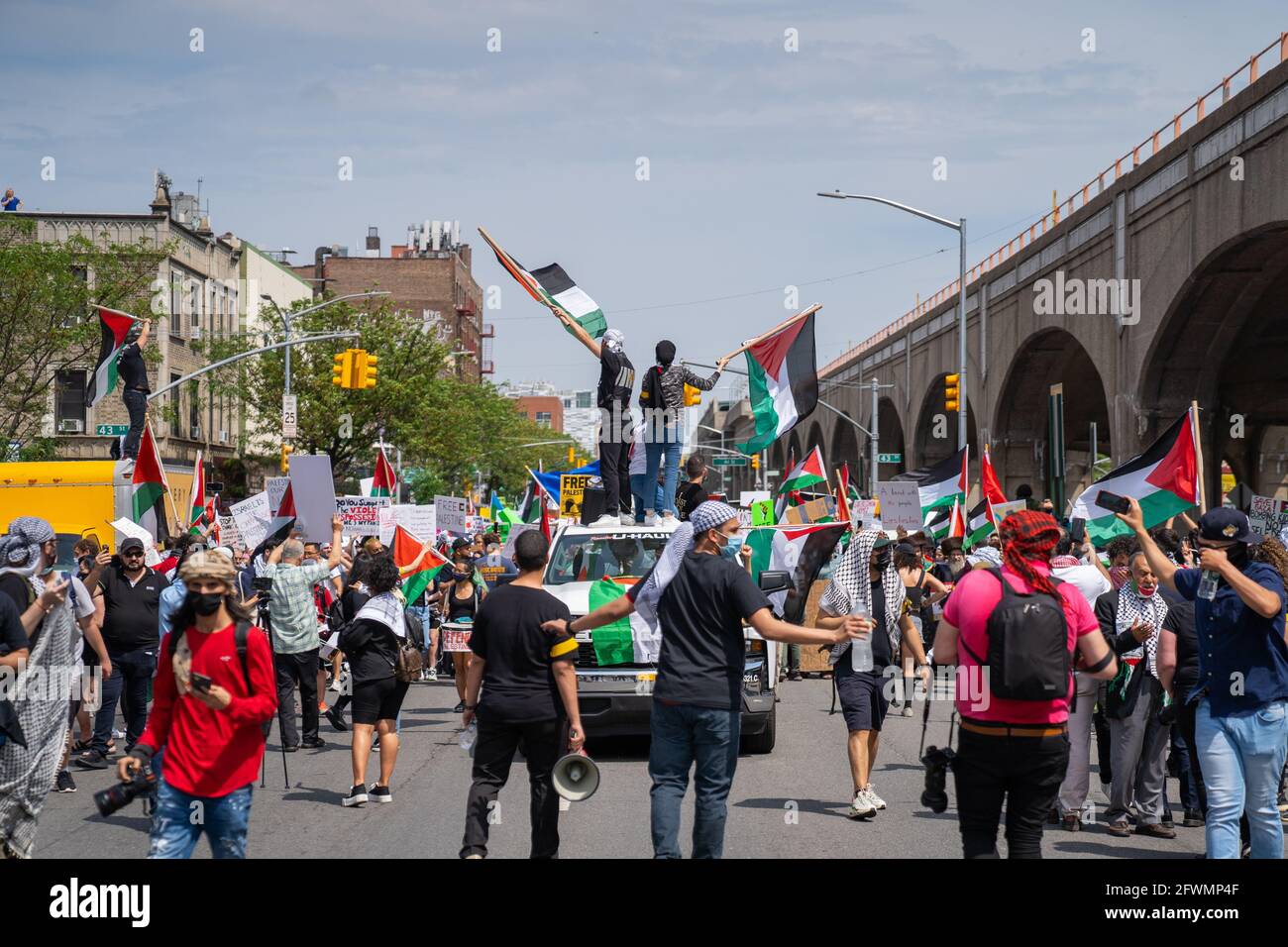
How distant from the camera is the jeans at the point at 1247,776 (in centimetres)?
672

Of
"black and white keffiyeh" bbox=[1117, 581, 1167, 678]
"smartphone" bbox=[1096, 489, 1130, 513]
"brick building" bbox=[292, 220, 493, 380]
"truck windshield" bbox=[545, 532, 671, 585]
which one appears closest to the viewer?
"smartphone" bbox=[1096, 489, 1130, 513]

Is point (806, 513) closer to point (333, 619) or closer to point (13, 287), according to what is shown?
point (333, 619)

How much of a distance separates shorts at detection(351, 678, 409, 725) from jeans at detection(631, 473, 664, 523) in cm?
354

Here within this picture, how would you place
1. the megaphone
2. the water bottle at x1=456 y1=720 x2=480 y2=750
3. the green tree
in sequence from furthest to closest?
the green tree, the water bottle at x1=456 y1=720 x2=480 y2=750, the megaphone

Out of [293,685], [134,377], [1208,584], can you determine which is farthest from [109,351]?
[1208,584]

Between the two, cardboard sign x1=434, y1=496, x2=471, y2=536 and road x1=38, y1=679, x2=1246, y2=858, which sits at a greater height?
cardboard sign x1=434, y1=496, x2=471, y2=536

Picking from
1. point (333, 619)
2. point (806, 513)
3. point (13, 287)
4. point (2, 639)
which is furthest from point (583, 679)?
point (13, 287)

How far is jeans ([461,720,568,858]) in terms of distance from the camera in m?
7.32

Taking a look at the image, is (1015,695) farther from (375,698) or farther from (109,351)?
(109,351)

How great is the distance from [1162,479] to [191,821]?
31.6ft

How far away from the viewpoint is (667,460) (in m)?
13.0

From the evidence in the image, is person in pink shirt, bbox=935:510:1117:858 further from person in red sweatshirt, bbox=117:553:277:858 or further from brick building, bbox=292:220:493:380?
brick building, bbox=292:220:493:380

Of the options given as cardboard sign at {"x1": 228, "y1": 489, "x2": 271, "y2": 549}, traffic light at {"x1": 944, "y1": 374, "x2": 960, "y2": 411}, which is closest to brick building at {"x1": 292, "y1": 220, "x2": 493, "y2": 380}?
traffic light at {"x1": 944, "y1": 374, "x2": 960, "y2": 411}

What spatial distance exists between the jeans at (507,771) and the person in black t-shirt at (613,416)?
18.4 feet
